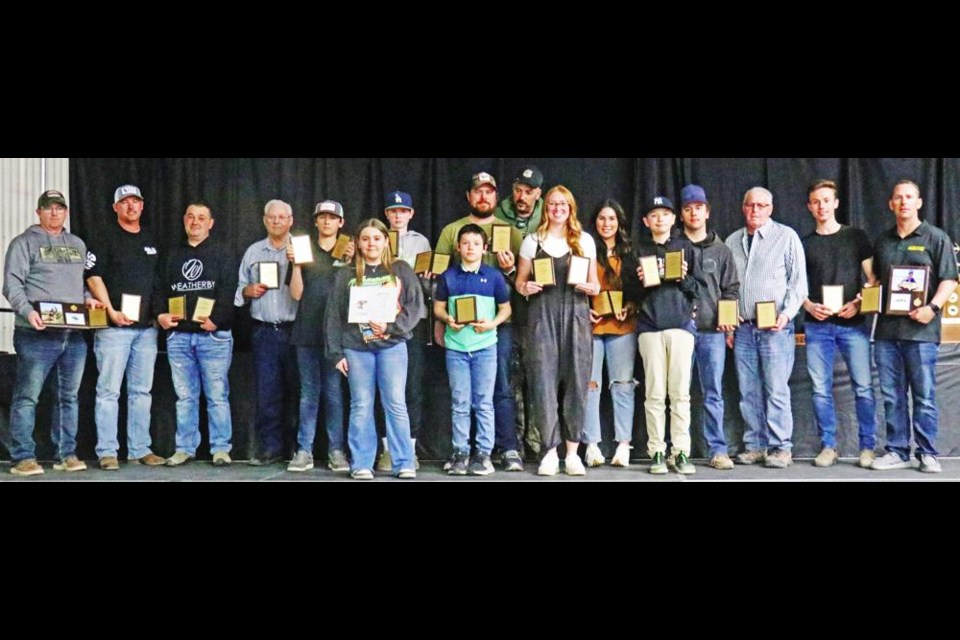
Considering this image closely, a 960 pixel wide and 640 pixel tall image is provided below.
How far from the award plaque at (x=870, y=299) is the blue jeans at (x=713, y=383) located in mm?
814

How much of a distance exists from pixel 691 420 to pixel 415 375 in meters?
1.75

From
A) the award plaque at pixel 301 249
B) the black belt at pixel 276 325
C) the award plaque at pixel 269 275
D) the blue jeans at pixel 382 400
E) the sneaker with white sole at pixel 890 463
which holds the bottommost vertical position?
the sneaker with white sole at pixel 890 463

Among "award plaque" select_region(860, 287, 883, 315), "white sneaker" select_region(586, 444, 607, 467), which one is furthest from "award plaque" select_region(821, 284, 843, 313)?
"white sneaker" select_region(586, 444, 607, 467)

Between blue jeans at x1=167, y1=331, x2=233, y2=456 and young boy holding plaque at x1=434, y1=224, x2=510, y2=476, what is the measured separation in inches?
54.8

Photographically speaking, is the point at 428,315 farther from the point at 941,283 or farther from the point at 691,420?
the point at 941,283

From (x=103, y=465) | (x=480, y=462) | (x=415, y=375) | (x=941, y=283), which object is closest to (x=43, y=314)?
(x=103, y=465)

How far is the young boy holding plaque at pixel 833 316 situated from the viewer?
Answer: 5.53 meters

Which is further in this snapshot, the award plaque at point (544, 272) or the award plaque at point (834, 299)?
the award plaque at point (834, 299)

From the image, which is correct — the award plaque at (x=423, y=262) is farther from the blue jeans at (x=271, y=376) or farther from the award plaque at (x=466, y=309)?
the blue jeans at (x=271, y=376)

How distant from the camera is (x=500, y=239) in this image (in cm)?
543

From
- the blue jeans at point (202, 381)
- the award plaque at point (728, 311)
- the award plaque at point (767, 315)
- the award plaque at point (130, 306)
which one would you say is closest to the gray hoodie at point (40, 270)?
the award plaque at point (130, 306)

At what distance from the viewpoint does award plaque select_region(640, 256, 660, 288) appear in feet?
17.5

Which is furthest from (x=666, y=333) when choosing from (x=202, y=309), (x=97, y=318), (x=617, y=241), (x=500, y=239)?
(x=97, y=318)

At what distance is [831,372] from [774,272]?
0.70 m
